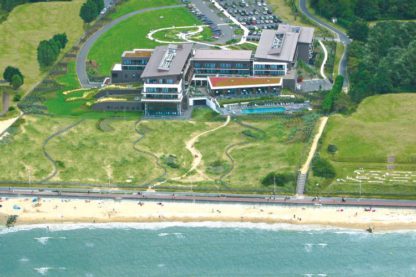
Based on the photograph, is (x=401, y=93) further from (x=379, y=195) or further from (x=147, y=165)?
(x=147, y=165)

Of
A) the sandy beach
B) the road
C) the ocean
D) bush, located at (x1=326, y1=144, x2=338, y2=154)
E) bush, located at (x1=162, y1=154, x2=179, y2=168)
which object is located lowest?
the ocean

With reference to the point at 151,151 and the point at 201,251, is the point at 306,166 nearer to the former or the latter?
the point at 151,151

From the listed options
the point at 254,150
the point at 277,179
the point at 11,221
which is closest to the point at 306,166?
the point at 277,179

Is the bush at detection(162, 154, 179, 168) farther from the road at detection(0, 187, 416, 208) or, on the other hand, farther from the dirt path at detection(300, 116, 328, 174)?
the dirt path at detection(300, 116, 328, 174)

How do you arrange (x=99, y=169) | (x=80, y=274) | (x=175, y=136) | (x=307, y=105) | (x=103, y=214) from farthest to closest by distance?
(x=307, y=105) < (x=175, y=136) < (x=99, y=169) < (x=103, y=214) < (x=80, y=274)

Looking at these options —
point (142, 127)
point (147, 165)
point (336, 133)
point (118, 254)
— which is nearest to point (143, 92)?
point (142, 127)

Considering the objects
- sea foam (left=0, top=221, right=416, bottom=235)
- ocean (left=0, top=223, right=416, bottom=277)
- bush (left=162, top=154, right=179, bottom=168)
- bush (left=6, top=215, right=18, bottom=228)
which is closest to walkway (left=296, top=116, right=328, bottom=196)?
sea foam (left=0, top=221, right=416, bottom=235)
